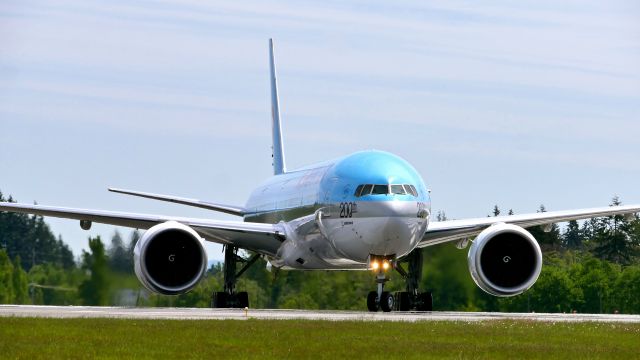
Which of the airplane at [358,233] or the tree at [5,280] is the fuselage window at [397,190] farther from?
the tree at [5,280]

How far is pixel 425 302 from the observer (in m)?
37.8

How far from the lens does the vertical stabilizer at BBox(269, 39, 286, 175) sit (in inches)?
2050

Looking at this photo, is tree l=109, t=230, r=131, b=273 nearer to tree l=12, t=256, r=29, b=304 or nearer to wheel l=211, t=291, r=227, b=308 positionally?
wheel l=211, t=291, r=227, b=308

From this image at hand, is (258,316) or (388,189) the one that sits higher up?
(388,189)

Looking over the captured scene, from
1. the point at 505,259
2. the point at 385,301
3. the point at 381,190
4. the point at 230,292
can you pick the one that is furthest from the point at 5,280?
the point at 505,259

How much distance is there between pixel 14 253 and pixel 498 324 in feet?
90.7

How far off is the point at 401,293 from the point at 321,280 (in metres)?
7.39

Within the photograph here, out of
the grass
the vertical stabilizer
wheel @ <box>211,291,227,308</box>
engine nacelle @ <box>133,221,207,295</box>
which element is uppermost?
the vertical stabilizer

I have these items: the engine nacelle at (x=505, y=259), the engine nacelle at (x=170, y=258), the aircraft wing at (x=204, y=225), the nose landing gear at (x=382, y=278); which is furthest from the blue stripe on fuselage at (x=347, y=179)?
the engine nacelle at (x=170, y=258)

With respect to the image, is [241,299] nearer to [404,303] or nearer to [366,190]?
[404,303]

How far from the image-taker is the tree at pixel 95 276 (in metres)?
38.2

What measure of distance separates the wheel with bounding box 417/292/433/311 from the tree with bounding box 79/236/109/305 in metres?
8.12

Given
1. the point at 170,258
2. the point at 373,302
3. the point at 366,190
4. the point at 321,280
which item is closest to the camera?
the point at 366,190

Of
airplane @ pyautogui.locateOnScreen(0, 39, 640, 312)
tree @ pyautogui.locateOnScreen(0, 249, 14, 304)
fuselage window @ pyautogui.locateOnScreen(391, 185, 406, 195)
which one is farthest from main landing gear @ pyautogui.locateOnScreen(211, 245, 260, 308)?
fuselage window @ pyautogui.locateOnScreen(391, 185, 406, 195)
